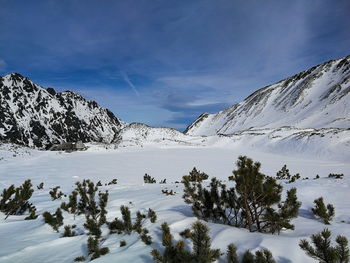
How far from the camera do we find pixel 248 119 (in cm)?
10562

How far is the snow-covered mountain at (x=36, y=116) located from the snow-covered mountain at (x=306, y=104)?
106268 millimetres

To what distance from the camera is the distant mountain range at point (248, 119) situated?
4290 centimetres

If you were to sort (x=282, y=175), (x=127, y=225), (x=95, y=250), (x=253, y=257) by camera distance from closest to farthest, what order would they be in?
1. (x=253, y=257)
2. (x=95, y=250)
3. (x=127, y=225)
4. (x=282, y=175)

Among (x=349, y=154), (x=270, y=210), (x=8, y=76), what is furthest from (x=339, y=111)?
(x=8, y=76)

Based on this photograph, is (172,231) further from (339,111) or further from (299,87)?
(299,87)

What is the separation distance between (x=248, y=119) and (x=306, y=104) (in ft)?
87.5

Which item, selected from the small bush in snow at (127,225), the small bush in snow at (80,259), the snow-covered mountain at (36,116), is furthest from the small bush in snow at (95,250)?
the snow-covered mountain at (36,116)

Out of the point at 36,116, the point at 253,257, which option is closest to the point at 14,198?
the point at 253,257

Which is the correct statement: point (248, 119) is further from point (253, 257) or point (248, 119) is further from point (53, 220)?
point (253, 257)

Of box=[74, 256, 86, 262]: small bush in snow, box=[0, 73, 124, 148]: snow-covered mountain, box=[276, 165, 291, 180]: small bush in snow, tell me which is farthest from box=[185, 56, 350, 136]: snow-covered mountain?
box=[0, 73, 124, 148]: snow-covered mountain

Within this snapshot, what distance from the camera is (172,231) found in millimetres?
4730

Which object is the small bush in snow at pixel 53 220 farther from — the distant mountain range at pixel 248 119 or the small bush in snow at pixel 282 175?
the distant mountain range at pixel 248 119

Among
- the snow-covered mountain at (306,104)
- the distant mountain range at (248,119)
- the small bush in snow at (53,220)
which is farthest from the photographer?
the snow-covered mountain at (306,104)

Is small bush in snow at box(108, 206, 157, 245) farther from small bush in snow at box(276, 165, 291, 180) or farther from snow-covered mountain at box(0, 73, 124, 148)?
snow-covered mountain at box(0, 73, 124, 148)
